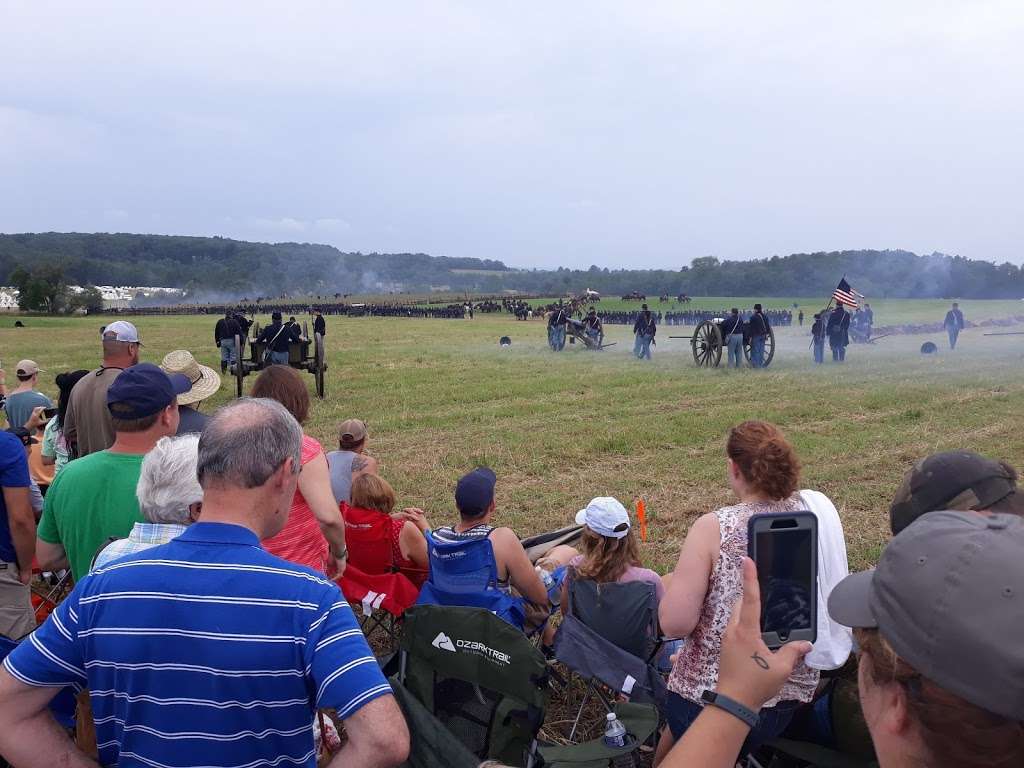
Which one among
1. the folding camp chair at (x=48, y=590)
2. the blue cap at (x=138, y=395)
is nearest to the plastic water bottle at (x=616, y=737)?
the blue cap at (x=138, y=395)

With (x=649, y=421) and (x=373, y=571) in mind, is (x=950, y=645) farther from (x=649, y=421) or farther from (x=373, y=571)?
(x=649, y=421)

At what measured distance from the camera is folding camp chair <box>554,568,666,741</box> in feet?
10.3

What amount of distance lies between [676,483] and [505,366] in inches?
423

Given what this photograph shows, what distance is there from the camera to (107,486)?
265 cm

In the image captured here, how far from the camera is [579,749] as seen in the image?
2596mm

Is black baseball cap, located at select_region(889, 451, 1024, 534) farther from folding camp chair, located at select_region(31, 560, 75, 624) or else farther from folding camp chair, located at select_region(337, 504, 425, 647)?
folding camp chair, located at select_region(31, 560, 75, 624)

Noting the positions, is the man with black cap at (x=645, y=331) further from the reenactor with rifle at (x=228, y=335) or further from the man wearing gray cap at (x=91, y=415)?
the man wearing gray cap at (x=91, y=415)

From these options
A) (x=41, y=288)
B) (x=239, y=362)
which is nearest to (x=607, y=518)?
(x=239, y=362)

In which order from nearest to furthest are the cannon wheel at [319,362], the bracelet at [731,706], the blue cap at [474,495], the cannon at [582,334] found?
the bracelet at [731,706]
the blue cap at [474,495]
the cannon wheel at [319,362]
the cannon at [582,334]

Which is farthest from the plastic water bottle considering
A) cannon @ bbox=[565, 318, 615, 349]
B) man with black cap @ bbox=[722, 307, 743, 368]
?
cannon @ bbox=[565, 318, 615, 349]

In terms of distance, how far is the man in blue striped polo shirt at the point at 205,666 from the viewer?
1530 millimetres

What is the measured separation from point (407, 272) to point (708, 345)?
15458 cm

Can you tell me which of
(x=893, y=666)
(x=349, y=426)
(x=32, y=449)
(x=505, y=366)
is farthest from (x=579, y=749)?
(x=505, y=366)

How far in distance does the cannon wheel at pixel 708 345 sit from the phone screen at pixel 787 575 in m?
15.7
